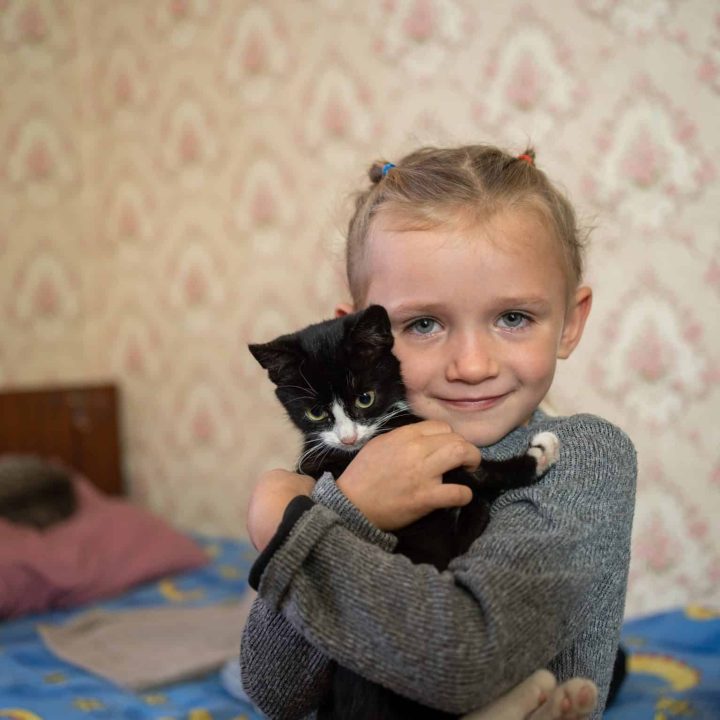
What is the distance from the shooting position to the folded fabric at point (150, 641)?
1.73 metres

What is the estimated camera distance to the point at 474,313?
103cm

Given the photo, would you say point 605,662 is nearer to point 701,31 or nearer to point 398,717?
point 398,717

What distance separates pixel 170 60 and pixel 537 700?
296 centimetres

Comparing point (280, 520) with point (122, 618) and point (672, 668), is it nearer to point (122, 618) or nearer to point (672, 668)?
point (672, 668)

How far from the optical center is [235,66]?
9.61 ft

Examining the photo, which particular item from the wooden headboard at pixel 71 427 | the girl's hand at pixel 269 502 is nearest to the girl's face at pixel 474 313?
the girl's hand at pixel 269 502

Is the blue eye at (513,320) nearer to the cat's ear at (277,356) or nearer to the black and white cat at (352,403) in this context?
the black and white cat at (352,403)

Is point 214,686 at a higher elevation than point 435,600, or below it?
below

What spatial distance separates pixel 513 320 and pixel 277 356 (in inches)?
13.3

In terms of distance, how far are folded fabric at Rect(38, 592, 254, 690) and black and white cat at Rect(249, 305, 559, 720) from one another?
886 mm

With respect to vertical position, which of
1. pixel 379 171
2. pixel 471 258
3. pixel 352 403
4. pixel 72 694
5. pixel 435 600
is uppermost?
pixel 379 171

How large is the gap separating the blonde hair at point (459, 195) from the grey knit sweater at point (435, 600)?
37 cm

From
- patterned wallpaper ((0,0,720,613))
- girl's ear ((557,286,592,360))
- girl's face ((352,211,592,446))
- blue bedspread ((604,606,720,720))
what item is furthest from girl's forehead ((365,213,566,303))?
blue bedspread ((604,606,720,720))

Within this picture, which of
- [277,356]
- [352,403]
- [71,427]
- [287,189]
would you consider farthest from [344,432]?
[71,427]
